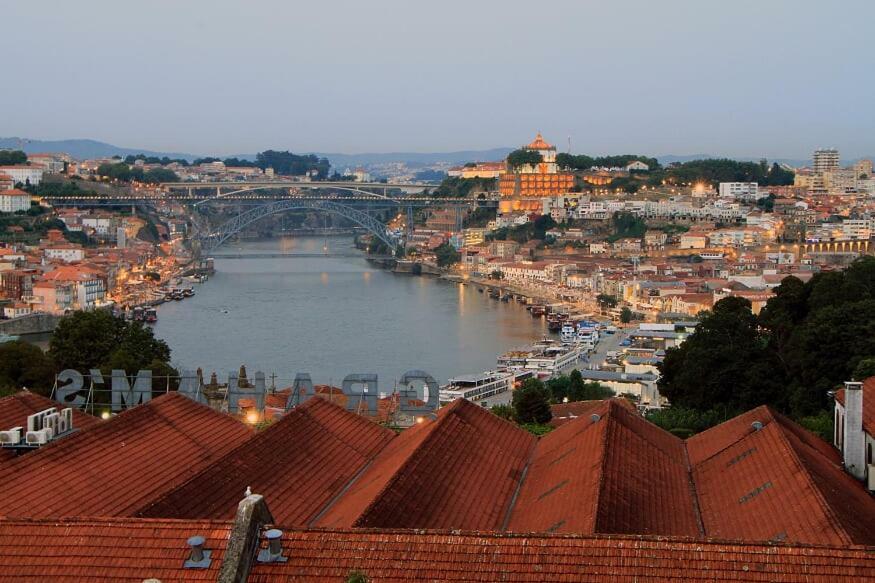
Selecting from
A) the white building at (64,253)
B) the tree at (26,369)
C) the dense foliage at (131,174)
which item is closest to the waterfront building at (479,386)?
the tree at (26,369)

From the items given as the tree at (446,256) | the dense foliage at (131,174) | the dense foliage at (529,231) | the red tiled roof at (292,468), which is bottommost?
the tree at (446,256)

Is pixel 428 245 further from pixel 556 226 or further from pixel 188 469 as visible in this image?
pixel 188 469

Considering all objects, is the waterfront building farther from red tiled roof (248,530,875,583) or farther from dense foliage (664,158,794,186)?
dense foliage (664,158,794,186)

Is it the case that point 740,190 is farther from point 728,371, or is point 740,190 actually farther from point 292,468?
point 292,468

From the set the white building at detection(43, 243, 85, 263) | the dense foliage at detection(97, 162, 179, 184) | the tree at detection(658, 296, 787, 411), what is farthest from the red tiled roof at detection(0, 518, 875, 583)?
the dense foliage at detection(97, 162, 179, 184)

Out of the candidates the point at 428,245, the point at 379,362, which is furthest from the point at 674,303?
the point at 428,245

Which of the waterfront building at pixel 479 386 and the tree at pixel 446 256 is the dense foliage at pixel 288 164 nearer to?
the tree at pixel 446 256

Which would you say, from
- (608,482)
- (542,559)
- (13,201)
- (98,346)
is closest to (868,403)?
(608,482)
